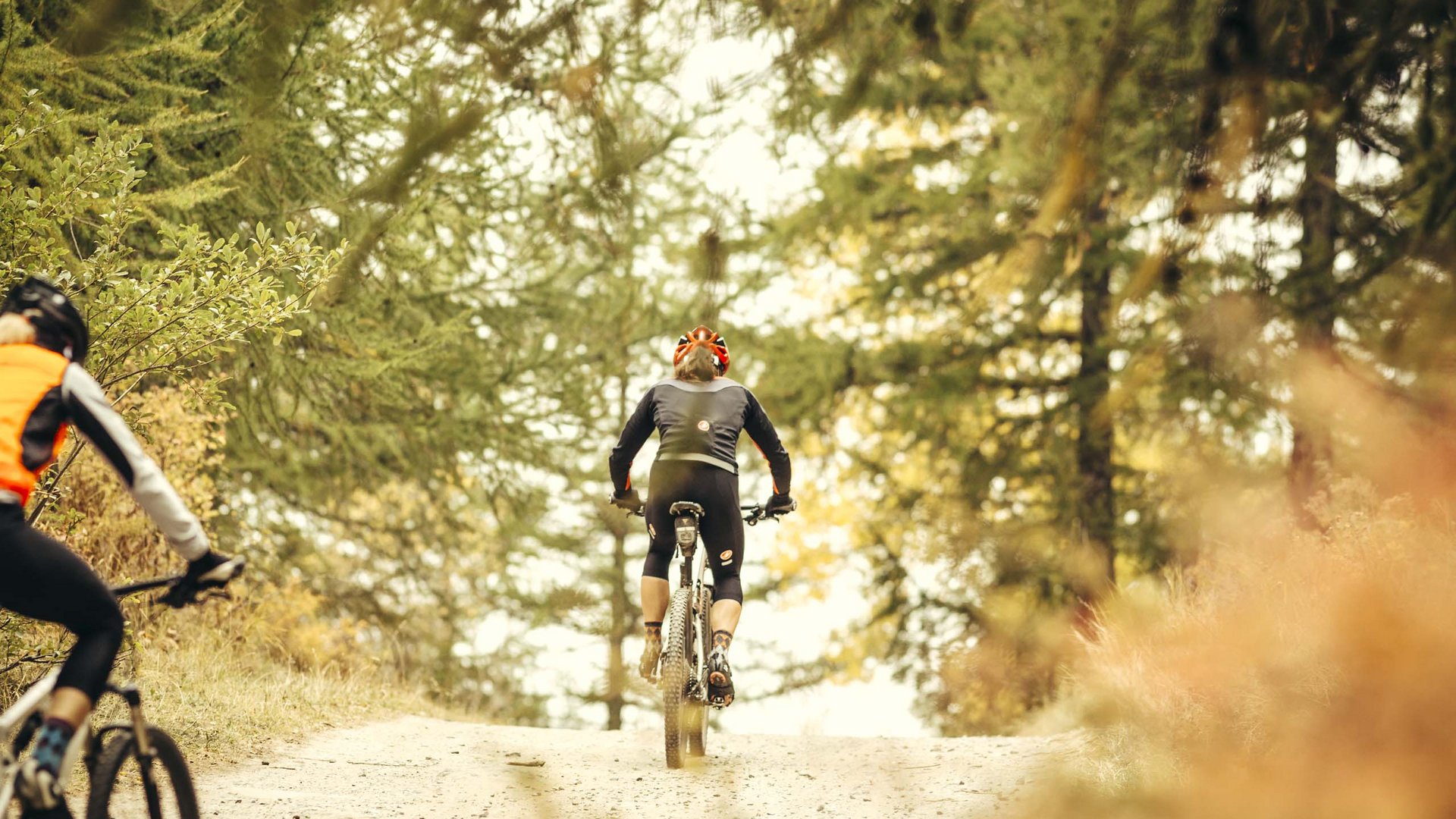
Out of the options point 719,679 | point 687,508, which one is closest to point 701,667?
point 719,679

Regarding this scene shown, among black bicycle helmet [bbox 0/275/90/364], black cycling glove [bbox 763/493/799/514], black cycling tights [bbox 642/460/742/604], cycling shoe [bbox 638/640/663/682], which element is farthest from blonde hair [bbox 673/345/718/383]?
black bicycle helmet [bbox 0/275/90/364]

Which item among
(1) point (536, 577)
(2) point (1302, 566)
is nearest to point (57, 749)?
(2) point (1302, 566)

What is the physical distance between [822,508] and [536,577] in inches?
174

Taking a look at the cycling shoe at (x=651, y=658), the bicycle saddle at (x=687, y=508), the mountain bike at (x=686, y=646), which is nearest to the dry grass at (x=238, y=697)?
the cycling shoe at (x=651, y=658)

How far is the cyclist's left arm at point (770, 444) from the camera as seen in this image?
5.80m

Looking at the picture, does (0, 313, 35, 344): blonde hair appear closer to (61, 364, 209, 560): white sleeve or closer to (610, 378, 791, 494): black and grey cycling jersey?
(61, 364, 209, 560): white sleeve

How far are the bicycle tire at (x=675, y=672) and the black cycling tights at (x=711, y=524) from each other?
0.28 metres

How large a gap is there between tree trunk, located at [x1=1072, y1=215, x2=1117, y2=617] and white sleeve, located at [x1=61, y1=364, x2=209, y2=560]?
9013 mm

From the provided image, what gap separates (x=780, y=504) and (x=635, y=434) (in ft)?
2.95

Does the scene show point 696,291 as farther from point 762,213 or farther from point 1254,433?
point 1254,433

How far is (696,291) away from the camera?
1821 mm

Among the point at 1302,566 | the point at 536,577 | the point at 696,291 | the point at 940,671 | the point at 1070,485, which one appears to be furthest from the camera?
the point at 536,577

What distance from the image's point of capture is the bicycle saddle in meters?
5.47

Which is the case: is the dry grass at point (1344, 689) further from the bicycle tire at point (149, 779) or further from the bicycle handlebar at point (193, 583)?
the bicycle tire at point (149, 779)
